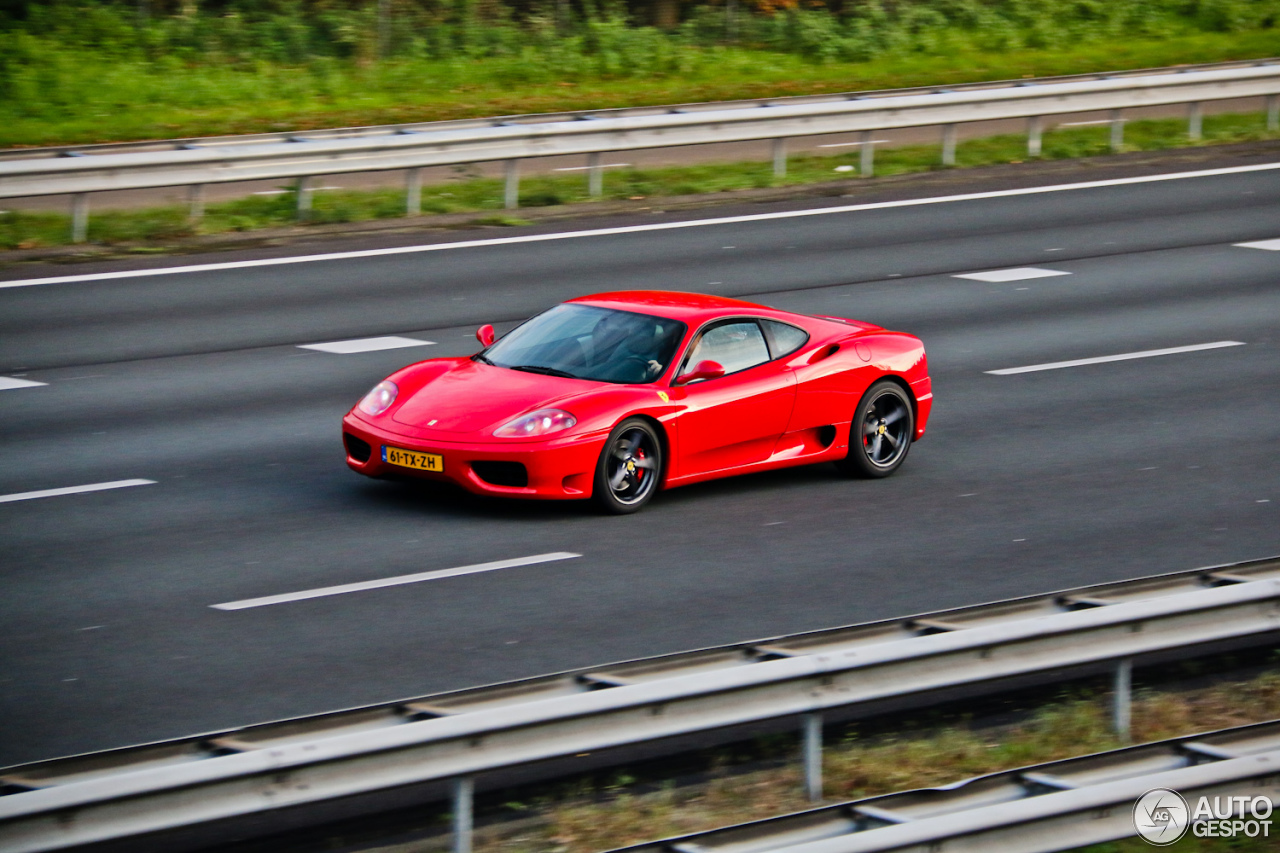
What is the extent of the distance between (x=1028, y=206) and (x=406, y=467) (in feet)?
44.2

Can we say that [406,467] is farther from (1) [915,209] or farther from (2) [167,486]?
(1) [915,209]

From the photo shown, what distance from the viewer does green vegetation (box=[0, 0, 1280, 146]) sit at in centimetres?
2636

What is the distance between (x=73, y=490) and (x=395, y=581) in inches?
113

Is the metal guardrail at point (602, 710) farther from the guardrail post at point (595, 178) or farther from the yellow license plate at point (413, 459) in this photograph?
the guardrail post at point (595, 178)

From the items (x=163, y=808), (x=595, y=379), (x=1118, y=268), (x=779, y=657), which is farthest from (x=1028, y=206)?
(x=163, y=808)

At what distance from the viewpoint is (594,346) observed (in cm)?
1180

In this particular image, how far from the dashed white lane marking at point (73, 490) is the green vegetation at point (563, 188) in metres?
8.31

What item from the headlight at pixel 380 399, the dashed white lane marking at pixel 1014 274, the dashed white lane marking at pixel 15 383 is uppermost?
the headlight at pixel 380 399

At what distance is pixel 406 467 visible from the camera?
36.3ft

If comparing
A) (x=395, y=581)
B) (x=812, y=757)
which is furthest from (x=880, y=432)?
(x=812, y=757)

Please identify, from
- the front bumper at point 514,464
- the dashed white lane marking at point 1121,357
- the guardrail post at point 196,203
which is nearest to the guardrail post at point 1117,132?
the dashed white lane marking at point 1121,357

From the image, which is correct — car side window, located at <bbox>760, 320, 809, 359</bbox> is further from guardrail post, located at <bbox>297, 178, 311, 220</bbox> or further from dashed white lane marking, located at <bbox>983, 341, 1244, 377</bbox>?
guardrail post, located at <bbox>297, 178, 311, 220</bbox>

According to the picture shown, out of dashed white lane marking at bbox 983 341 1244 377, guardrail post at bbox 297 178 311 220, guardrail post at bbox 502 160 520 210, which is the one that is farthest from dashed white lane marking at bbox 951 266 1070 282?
guardrail post at bbox 297 178 311 220

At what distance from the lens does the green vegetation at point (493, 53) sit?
26359 mm
